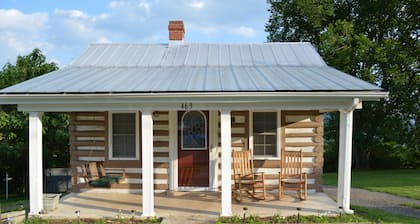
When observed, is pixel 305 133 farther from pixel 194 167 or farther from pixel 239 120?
pixel 194 167

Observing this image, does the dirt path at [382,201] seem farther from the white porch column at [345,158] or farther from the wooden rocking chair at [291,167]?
the white porch column at [345,158]

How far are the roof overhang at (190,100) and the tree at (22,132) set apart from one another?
22.9 feet

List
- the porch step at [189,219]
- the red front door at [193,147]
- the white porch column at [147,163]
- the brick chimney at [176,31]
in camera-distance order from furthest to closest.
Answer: the brick chimney at [176,31], the red front door at [193,147], the white porch column at [147,163], the porch step at [189,219]

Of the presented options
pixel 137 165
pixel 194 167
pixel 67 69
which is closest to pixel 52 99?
pixel 67 69

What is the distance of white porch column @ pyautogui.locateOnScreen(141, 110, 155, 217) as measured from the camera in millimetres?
7707

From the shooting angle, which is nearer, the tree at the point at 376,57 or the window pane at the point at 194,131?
the window pane at the point at 194,131

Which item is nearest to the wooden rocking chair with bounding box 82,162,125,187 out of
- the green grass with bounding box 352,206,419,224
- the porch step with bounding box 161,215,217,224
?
the porch step with bounding box 161,215,217,224

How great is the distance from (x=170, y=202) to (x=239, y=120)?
2740 millimetres

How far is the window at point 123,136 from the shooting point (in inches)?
397

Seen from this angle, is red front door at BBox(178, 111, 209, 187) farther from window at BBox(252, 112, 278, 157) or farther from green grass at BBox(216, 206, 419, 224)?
green grass at BBox(216, 206, 419, 224)

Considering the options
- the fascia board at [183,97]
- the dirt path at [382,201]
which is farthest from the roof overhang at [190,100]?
the dirt path at [382,201]

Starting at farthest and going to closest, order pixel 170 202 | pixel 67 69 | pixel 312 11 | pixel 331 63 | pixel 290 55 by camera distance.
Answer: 1. pixel 312 11
2. pixel 331 63
3. pixel 290 55
4. pixel 67 69
5. pixel 170 202

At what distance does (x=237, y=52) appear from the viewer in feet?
36.9

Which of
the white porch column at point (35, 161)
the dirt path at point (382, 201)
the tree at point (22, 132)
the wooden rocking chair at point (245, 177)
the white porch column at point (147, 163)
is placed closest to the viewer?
the white porch column at point (147, 163)
